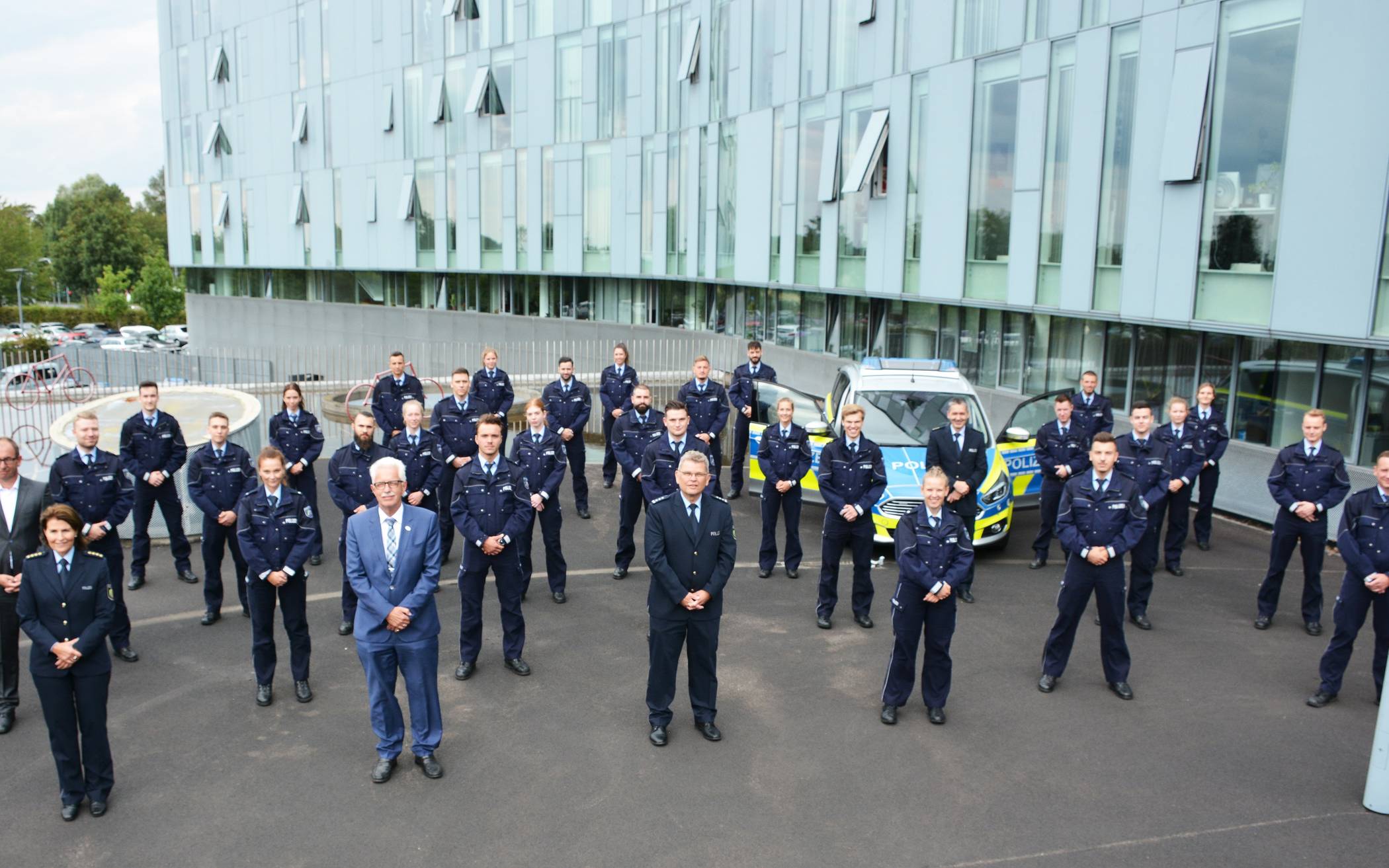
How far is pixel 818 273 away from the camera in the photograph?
73.9ft

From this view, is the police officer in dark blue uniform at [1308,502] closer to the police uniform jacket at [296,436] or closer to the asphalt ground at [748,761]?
the asphalt ground at [748,761]

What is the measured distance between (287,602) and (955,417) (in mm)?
6154

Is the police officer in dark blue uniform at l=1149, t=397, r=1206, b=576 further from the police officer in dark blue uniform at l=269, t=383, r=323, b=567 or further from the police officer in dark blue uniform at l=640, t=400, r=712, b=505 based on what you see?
the police officer in dark blue uniform at l=269, t=383, r=323, b=567

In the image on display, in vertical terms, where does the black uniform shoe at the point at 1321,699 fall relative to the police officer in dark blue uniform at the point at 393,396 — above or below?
below

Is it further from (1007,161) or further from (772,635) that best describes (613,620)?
(1007,161)

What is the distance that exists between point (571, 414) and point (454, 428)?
187 centimetres

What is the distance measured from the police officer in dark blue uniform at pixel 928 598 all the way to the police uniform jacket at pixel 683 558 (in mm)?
1264

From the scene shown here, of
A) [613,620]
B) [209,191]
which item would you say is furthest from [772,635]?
[209,191]

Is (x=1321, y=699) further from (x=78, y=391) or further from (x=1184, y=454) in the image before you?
(x=78, y=391)

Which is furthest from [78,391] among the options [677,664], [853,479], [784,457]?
[677,664]

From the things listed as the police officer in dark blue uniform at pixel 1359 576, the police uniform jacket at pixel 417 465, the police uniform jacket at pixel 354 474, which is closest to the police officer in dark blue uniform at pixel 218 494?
the police uniform jacket at pixel 354 474

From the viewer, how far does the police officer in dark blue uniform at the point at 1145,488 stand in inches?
365

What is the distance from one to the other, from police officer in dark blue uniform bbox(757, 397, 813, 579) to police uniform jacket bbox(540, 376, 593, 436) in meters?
3.10

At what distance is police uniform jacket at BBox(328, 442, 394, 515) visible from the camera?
30.2 feet
